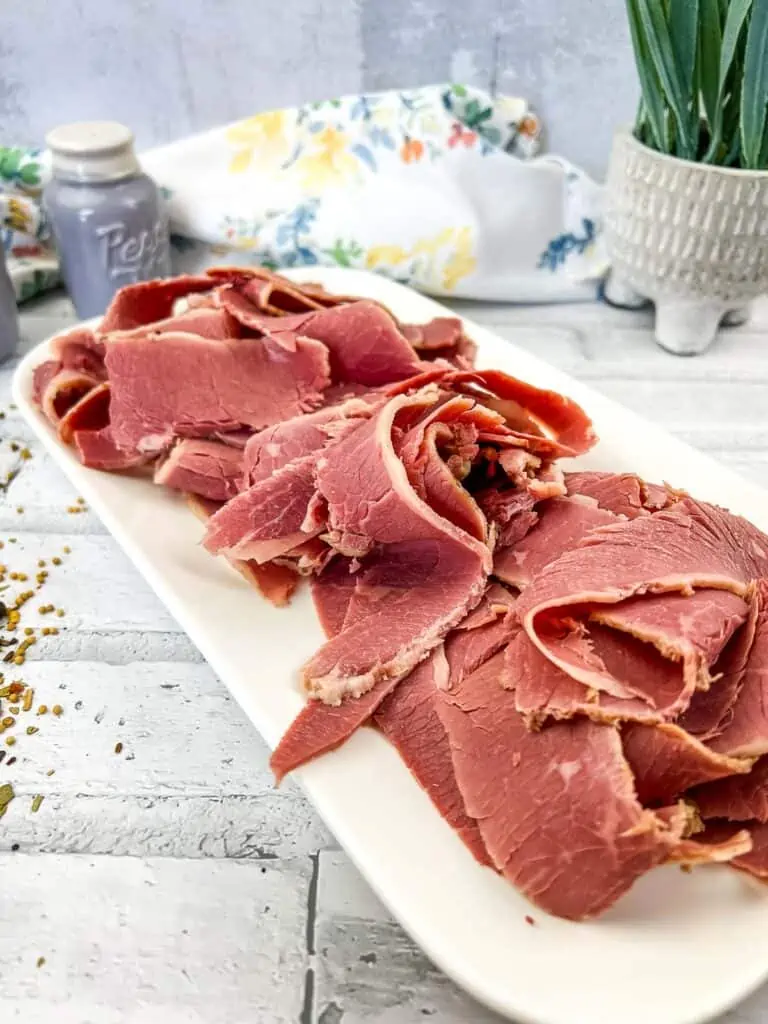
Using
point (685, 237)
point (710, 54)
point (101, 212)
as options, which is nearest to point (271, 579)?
point (101, 212)

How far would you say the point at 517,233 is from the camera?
226cm

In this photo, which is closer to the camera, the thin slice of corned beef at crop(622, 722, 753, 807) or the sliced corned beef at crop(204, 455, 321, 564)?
the thin slice of corned beef at crop(622, 722, 753, 807)

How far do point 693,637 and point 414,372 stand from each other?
2.39ft

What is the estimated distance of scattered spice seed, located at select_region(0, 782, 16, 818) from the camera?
1052mm

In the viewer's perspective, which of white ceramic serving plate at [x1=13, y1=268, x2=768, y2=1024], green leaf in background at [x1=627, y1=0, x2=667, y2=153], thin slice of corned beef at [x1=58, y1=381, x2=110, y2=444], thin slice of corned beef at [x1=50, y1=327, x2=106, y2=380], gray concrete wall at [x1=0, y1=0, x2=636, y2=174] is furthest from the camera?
gray concrete wall at [x1=0, y1=0, x2=636, y2=174]

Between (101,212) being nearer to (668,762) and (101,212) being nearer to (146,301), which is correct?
(146,301)

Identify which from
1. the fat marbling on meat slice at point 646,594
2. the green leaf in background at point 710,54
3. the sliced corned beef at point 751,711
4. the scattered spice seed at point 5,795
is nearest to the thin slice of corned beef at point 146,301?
the scattered spice seed at point 5,795

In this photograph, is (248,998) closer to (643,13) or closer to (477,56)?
(643,13)

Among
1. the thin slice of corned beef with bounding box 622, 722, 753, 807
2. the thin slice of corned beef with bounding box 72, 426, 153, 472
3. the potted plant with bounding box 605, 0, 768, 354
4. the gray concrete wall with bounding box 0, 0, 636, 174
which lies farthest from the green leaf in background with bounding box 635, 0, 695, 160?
the thin slice of corned beef with bounding box 622, 722, 753, 807

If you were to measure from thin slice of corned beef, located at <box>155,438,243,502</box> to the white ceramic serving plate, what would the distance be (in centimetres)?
16

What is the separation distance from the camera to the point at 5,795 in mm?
1064

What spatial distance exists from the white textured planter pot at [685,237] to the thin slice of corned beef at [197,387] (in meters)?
0.95

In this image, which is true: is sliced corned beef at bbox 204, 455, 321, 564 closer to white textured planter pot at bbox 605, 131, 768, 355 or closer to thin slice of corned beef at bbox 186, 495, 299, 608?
thin slice of corned beef at bbox 186, 495, 299, 608

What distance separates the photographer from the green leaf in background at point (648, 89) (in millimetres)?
1684
